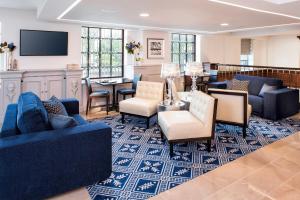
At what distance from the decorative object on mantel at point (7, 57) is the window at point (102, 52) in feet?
5.97

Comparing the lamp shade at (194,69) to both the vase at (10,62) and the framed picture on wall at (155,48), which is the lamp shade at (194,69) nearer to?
the framed picture on wall at (155,48)

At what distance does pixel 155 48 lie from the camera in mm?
7918

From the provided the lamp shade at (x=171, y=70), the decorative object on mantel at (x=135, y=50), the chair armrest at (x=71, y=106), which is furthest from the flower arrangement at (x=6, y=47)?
the lamp shade at (x=171, y=70)

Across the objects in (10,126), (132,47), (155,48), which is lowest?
(10,126)

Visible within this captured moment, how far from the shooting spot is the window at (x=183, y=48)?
886cm

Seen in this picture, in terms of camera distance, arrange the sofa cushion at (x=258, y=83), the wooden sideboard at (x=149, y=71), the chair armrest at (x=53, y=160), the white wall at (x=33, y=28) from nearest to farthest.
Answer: the chair armrest at (x=53, y=160), the white wall at (x=33, y=28), the sofa cushion at (x=258, y=83), the wooden sideboard at (x=149, y=71)

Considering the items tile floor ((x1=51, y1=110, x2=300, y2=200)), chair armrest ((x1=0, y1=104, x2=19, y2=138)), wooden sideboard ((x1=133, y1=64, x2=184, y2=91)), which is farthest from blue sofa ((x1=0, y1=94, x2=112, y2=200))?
wooden sideboard ((x1=133, y1=64, x2=184, y2=91))

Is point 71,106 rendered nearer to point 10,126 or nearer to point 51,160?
point 10,126

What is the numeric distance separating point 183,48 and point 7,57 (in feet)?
18.8

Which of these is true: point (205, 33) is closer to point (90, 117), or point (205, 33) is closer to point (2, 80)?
point (90, 117)

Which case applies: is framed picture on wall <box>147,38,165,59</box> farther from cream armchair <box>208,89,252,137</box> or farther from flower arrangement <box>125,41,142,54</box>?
cream armchair <box>208,89,252,137</box>

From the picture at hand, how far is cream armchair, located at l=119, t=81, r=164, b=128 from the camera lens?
4908 mm

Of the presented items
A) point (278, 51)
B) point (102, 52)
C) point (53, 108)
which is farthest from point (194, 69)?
point (278, 51)

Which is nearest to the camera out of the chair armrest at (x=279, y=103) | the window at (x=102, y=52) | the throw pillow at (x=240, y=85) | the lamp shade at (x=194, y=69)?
the lamp shade at (x=194, y=69)
